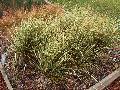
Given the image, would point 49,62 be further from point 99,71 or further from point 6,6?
point 6,6

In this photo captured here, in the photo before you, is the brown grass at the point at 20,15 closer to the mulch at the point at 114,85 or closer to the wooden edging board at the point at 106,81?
the wooden edging board at the point at 106,81

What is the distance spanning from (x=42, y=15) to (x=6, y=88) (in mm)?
3134

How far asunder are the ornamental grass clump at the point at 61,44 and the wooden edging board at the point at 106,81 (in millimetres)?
450

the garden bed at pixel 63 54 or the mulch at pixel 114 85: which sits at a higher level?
the garden bed at pixel 63 54

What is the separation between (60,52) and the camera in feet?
21.7

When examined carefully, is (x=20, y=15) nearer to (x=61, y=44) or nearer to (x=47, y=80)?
(x=61, y=44)

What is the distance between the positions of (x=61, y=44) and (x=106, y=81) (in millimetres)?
1170

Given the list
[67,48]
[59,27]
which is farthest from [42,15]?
[67,48]

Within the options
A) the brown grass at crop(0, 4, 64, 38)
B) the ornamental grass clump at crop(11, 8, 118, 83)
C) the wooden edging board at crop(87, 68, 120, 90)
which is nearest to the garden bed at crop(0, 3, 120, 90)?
the ornamental grass clump at crop(11, 8, 118, 83)

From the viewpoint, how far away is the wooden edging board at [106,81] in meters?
6.59

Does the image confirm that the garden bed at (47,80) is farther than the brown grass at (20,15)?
No

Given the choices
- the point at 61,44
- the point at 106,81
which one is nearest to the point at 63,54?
the point at 61,44

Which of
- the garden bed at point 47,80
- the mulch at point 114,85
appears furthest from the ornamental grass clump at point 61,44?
the mulch at point 114,85

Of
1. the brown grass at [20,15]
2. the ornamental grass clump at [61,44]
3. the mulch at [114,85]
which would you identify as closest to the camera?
the ornamental grass clump at [61,44]
